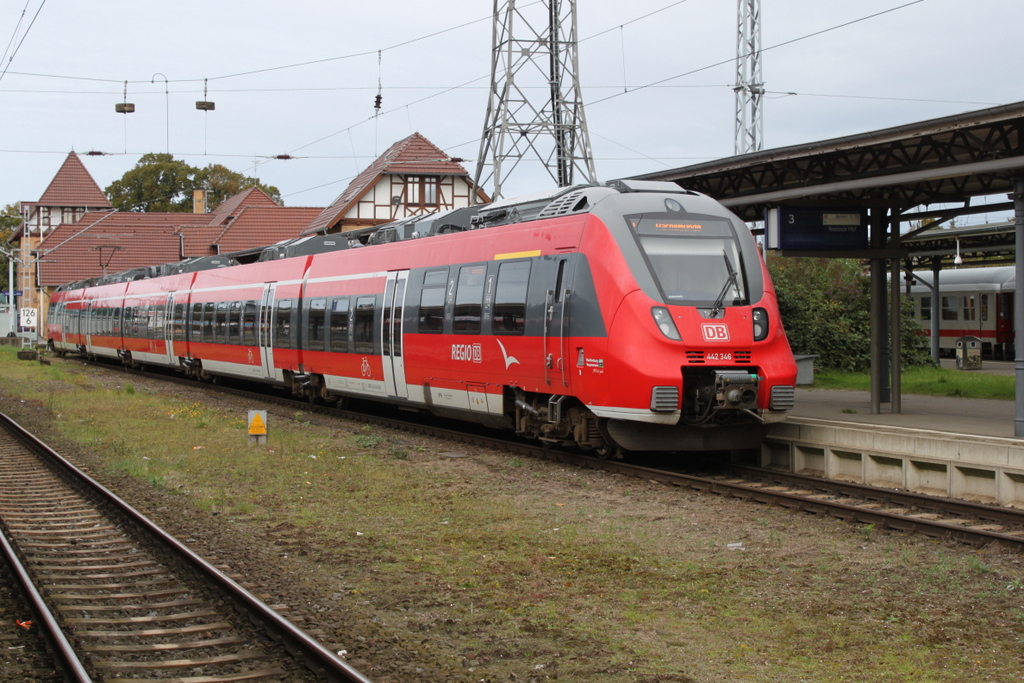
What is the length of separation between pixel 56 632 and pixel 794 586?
4.87 meters

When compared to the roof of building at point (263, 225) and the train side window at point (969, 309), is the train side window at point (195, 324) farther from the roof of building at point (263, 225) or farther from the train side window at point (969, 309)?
the roof of building at point (263, 225)

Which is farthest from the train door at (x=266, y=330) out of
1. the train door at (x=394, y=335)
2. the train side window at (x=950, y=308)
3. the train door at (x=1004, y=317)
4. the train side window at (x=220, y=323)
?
the train side window at (x=950, y=308)

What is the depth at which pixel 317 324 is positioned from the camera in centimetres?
2067

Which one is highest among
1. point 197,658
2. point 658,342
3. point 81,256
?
point 81,256

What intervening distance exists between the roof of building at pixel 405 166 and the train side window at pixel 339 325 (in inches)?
1249

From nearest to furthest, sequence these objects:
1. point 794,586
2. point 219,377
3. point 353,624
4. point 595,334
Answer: point 353,624 < point 794,586 < point 595,334 < point 219,377

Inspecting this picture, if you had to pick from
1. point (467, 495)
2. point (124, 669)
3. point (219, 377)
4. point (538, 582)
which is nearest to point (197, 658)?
point (124, 669)

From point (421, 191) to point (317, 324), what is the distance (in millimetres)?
33181

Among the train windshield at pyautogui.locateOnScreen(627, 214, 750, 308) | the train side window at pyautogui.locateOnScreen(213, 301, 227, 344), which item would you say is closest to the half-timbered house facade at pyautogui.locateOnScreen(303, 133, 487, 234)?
the train side window at pyautogui.locateOnScreen(213, 301, 227, 344)

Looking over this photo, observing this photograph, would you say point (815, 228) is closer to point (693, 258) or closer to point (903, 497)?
point (693, 258)

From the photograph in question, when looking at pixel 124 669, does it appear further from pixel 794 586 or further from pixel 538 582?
pixel 794 586

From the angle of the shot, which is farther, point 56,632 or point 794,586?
point 794,586

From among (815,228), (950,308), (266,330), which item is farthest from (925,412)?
(950,308)

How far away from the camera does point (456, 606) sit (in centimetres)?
712
